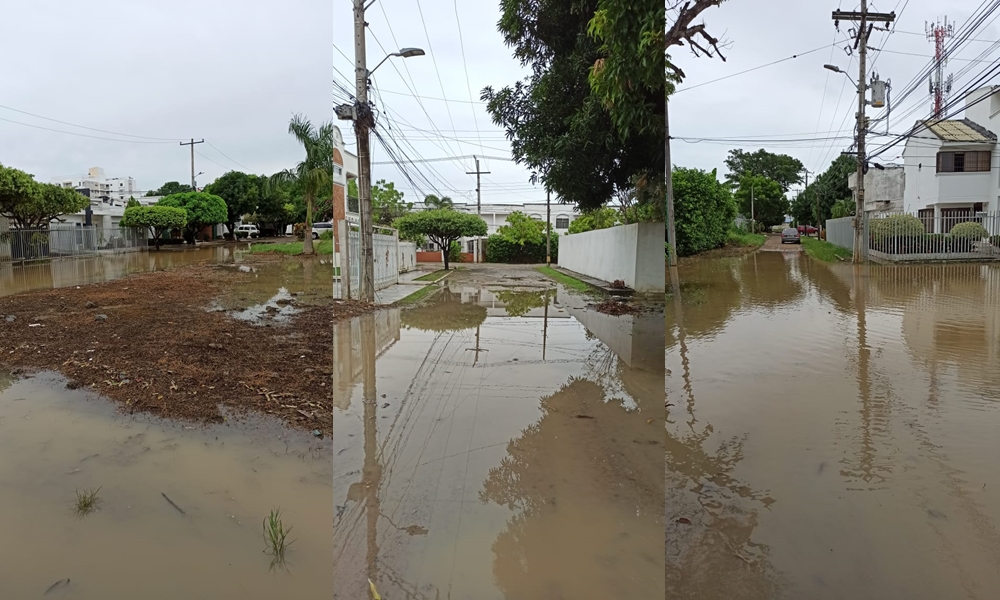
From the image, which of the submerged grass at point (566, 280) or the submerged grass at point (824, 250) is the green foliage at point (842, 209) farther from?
the submerged grass at point (566, 280)

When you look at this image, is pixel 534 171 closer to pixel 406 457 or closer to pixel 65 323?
pixel 406 457

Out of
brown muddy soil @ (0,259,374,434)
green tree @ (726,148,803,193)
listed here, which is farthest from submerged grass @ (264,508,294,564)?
green tree @ (726,148,803,193)

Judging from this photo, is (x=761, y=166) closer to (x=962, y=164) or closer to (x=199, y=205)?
(x=962, y=164)

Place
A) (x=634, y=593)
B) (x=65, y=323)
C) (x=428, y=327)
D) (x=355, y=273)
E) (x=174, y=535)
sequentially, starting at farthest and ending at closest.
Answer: (x=355, y=273)
(x=428, y=327)
(x=65, y=323)
(x=174, y=535)
(x=634, y=593)

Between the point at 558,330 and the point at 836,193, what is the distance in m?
13.1

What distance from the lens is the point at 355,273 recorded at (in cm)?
1028

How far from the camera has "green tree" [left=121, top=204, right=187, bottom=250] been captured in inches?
1035

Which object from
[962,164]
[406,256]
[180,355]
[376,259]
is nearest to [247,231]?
[406,256]

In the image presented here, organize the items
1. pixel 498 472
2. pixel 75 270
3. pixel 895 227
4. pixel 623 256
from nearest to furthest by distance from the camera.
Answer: pixel 498 472, pixel 623 256, pixel 895 227, pixel 75 270

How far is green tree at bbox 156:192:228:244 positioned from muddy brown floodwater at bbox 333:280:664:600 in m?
25.0

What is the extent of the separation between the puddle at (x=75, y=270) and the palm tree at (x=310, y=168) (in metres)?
4.59

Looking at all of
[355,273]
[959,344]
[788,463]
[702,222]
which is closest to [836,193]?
[959,344]

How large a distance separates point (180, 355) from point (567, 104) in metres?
4.23

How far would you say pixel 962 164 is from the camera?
1939cm
